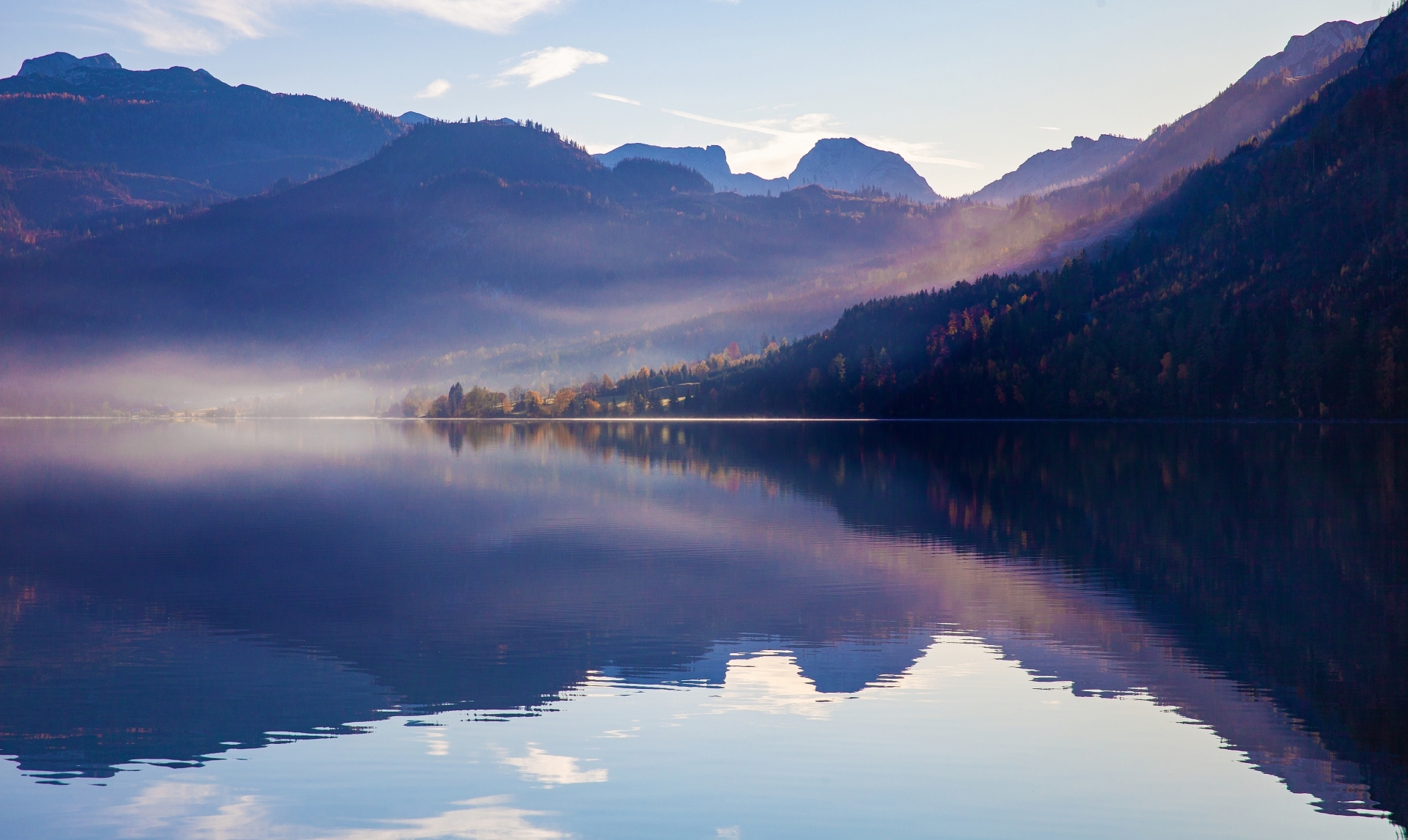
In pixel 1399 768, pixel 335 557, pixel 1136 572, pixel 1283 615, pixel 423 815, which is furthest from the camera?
pixel 335 557

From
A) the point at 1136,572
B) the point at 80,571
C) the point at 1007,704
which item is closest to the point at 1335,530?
the point at 1136,572

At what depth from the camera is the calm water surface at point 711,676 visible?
23266 mm

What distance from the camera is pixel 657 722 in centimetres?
2848

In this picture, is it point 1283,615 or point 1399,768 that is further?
point 1283,615

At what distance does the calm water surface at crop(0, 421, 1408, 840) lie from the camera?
23.3m

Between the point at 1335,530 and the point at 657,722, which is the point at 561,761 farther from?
the point at 1335,530

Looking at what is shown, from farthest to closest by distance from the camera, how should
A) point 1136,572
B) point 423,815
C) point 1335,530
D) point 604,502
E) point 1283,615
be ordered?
point 604,502 < point 1335,530 < point 1136,572 < point 1283,615 < point 423,815

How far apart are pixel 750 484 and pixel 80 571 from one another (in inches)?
2347

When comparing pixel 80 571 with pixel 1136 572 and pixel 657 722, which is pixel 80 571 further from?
pixel 1136 572

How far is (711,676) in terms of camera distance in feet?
108

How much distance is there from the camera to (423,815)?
22625mm

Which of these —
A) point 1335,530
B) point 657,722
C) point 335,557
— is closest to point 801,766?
→ point 657,722

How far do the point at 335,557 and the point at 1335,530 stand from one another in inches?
2117

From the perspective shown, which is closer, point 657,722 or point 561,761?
point 561,761
